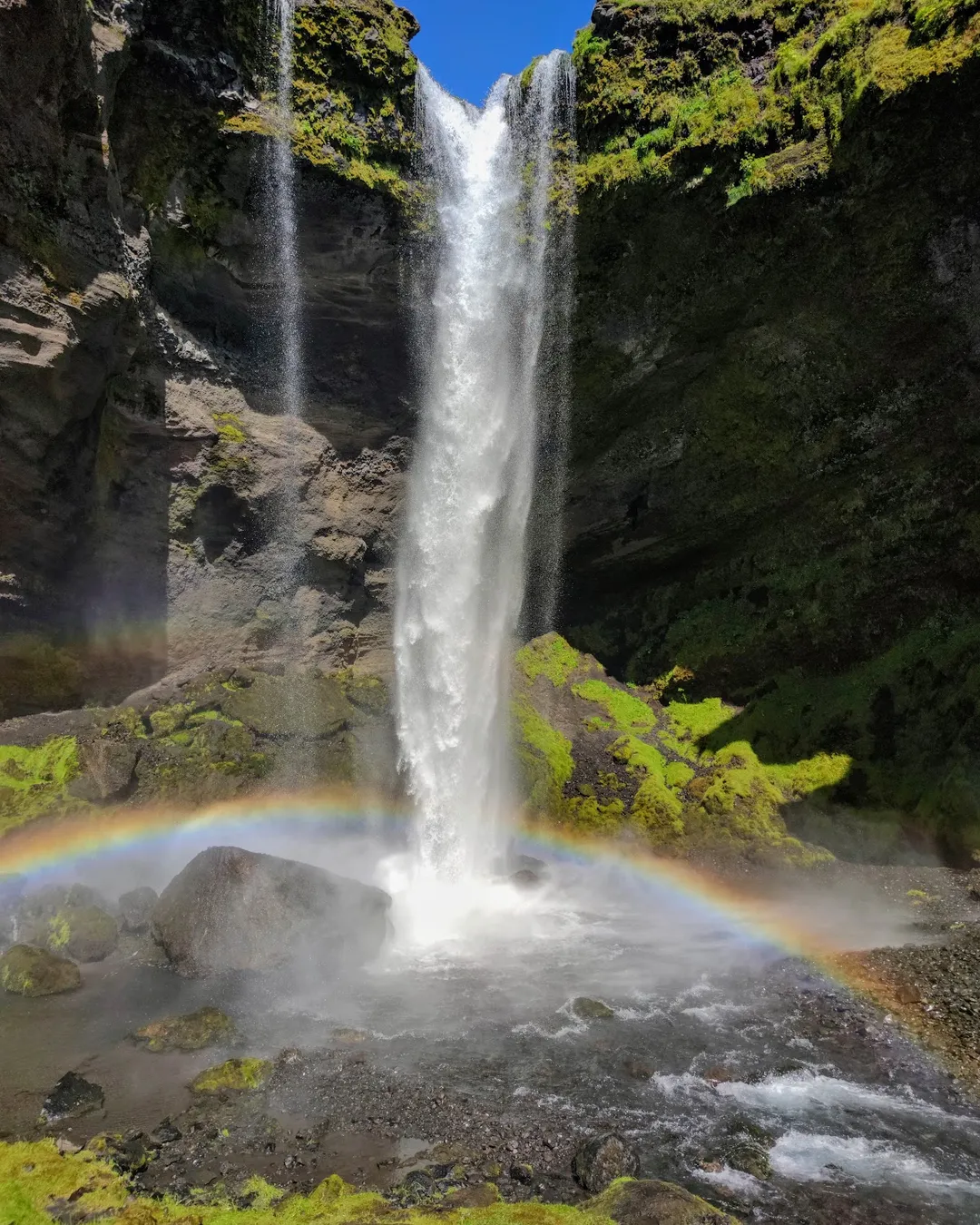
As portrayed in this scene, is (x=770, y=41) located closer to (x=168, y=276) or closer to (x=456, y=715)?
(x=168, y=276)

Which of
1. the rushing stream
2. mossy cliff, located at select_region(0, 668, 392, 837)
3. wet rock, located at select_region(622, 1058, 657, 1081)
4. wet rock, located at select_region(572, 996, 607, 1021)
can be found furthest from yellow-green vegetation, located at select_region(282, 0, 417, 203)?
wet rock, located at select_region(622, 1058, 657, 1081)

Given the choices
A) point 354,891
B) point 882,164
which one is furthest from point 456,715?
point 882,164

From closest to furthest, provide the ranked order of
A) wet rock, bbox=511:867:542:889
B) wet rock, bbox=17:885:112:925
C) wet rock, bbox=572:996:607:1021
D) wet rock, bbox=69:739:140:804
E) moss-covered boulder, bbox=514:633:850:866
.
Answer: wet rock, bbox=572:996:607:1021 < wet rock, bbox=17:885:112:925 < wet rock, bbox=511:867:542:889 < wet rock, bbox=69:739:140:804 < moss-covered boulder, bbox=514:633:850:866

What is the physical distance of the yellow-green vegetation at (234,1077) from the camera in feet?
27.2

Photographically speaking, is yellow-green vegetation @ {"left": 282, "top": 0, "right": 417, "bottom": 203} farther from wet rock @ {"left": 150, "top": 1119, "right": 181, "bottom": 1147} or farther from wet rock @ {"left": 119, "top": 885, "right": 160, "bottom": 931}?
wet rock @ {"left": 150, "top": 1119, "right": 181, "bottom": 1147}

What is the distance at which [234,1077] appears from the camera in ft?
27.6

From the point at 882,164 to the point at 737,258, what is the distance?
337 centimetres

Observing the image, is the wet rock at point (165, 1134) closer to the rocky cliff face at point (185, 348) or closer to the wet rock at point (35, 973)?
the wet rock at point (35, 973)

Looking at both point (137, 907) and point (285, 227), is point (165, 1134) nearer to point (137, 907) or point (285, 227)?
point (137, 907)

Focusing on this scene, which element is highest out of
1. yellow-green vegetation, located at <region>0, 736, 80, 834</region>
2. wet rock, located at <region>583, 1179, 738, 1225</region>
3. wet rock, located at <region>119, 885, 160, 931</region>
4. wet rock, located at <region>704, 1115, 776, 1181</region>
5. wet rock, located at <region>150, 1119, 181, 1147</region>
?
yellow-green vegetation, located at <region>0, 736, 80, 834</region>

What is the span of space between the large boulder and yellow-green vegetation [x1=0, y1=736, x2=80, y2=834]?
522 cm

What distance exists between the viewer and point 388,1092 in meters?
8.26

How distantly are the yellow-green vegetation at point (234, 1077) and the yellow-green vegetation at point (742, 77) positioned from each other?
62.1ft

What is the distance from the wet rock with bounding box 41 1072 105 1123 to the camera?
305 inches
